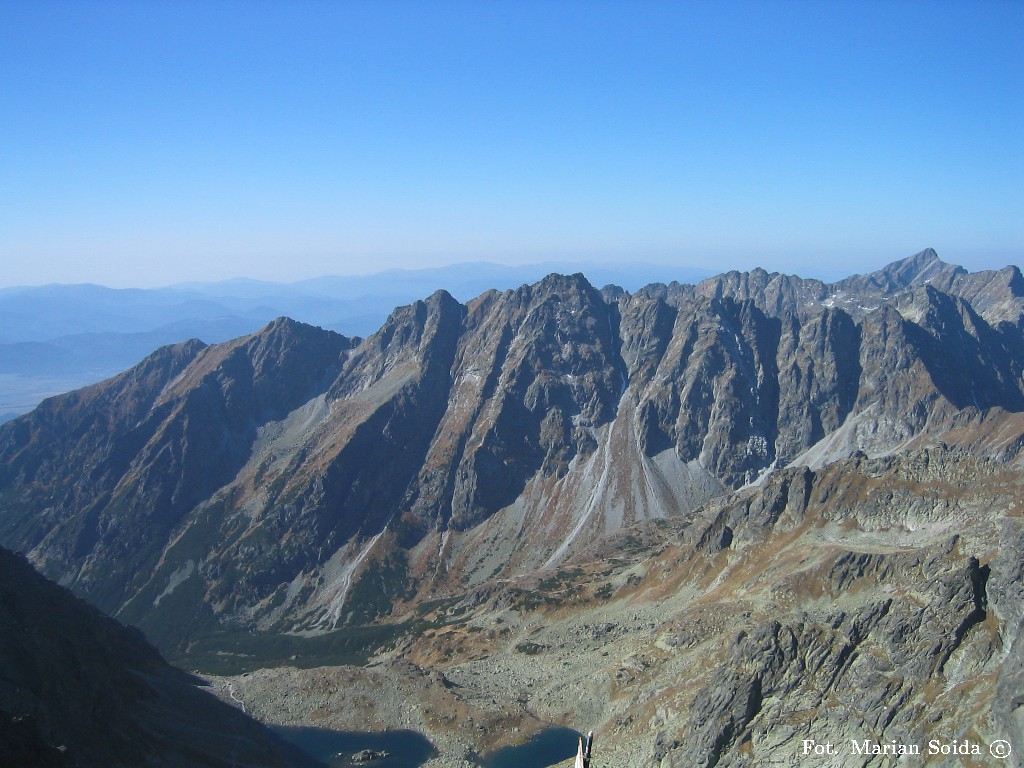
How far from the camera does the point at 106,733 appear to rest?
72875 mm

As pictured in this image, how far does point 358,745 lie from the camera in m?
115

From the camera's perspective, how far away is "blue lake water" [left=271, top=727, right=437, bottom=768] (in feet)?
356

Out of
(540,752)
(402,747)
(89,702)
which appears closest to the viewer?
(89,702)

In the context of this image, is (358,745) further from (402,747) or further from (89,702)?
(89,702)

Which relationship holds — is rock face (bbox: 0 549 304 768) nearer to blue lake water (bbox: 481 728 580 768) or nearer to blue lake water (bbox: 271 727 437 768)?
blue lake water (bbox: 271 727 437 768)

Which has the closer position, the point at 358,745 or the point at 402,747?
the point at 402,747

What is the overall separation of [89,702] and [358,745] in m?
51.3

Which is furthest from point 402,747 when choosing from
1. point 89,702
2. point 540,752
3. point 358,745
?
point 89,702

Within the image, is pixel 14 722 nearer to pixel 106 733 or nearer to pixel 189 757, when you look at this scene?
pixel 106 733

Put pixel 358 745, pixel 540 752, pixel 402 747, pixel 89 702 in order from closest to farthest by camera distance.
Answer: pixel 89 702 < pixel 540 752 < pixel 402 747 < pixel 358 745

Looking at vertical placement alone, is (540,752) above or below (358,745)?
above

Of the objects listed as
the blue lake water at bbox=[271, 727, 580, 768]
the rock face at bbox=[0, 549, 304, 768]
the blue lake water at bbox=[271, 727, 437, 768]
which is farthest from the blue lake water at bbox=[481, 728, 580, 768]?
the rock face at bbox=[0, 549, 304, 768]

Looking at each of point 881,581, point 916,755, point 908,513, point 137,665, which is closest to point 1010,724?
point 916,755

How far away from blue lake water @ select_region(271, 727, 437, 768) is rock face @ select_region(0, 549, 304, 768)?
28.0ft
